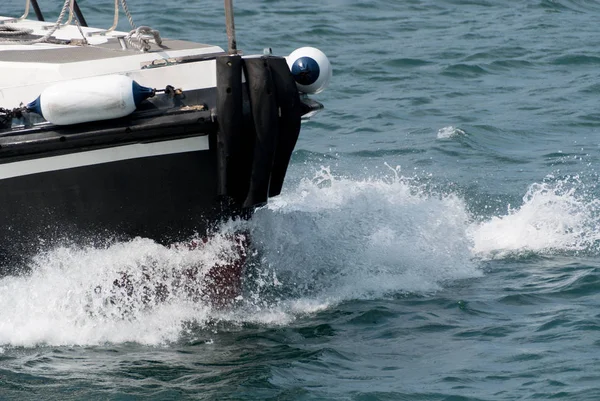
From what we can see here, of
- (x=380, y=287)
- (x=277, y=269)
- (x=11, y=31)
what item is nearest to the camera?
(x=380, y=287)

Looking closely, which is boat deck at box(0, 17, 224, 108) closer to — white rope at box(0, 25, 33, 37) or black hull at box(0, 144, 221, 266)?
black hull at box(0, 144, 221, 266)

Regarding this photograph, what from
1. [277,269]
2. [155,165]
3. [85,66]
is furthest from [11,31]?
[277,269]

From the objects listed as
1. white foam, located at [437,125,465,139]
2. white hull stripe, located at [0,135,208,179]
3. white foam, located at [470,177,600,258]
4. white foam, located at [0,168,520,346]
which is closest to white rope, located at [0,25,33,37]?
white hull stripe, located at [0,135,208,179]

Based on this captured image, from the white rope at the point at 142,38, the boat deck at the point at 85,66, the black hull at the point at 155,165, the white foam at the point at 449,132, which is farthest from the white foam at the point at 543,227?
the white rope at the point at 142,38

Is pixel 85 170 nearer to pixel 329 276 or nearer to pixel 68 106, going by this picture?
pixel 68 106

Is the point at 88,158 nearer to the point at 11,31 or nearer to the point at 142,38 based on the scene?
the point at 142,38

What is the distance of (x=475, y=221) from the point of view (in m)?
7.96

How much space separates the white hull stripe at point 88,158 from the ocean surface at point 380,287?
20.9 inches

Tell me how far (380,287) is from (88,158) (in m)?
1.93

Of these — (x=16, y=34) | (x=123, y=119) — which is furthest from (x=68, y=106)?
(x=16, y=34)

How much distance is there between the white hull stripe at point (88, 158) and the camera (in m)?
5.76

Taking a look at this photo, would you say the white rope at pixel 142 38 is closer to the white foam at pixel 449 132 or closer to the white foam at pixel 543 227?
the white foam at pixel 543 227

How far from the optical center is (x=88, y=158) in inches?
227

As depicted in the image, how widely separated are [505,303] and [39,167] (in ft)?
8.85
